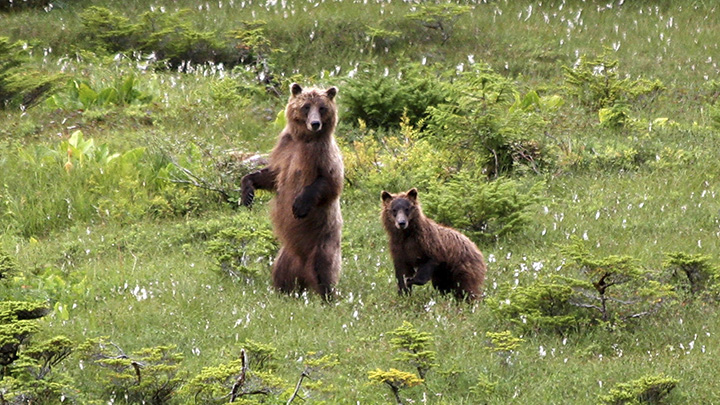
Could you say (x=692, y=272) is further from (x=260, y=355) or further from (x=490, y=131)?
(x=490, y=131)

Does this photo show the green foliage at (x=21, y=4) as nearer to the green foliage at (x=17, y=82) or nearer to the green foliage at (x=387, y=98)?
the green foliage at (x=17, y=82)

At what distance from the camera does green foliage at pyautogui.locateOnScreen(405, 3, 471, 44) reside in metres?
20.7

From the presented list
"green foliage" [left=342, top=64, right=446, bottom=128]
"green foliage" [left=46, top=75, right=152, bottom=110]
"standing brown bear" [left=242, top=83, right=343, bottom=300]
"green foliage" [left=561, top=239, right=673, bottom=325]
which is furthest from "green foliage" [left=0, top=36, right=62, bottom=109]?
"green foliage" [left=561, top=239, right=673, bottom=325]

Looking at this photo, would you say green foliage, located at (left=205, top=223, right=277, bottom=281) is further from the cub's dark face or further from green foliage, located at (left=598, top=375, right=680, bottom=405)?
green foliage, located at (left=598, top=375, right=680, bottom=405)

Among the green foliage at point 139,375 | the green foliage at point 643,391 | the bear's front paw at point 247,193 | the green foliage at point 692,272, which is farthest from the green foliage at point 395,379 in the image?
the bear's front paw at point 247,193

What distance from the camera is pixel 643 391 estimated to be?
7.93 meters

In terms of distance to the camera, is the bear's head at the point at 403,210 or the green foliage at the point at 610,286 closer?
the green foliage at the point at 610,286

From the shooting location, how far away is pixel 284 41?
21.0m

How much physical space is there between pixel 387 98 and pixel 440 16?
15.8 ft

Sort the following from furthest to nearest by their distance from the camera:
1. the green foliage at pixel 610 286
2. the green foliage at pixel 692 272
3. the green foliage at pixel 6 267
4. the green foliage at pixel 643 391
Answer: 1. the green foliage at pixel 692 272
2. the green foliage at pixel 610 286
3. the green foliage at pixel 6 267
4. the green foliage at pixel 643 391

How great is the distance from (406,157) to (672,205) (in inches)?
147

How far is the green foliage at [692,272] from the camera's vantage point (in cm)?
1005

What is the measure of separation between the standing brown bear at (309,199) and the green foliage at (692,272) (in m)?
3.33

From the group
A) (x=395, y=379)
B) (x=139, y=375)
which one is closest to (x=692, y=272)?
(x=395, y=379)
